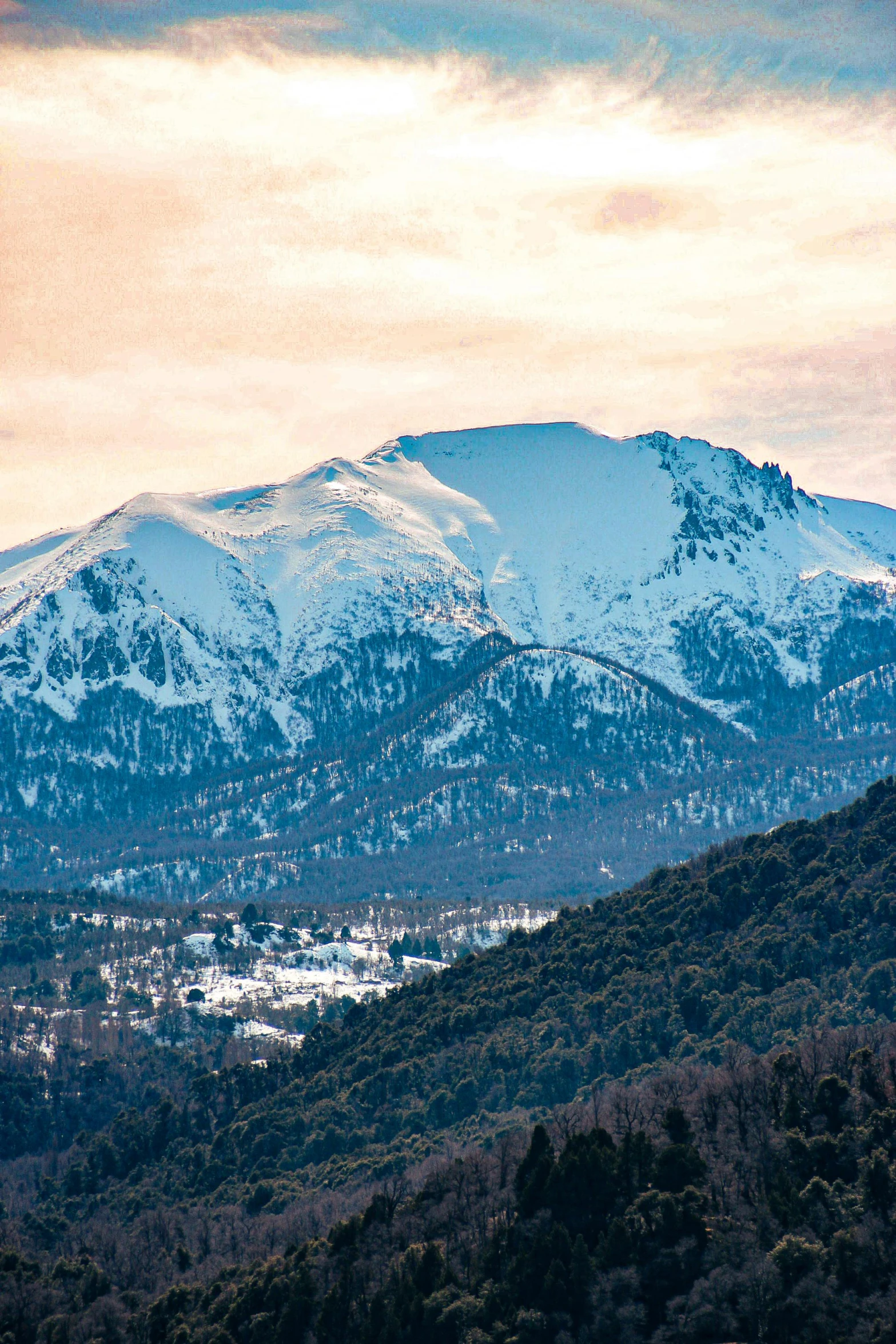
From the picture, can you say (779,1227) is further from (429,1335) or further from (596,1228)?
(429,1335)

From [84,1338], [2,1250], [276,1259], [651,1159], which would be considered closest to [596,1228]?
[651,1159]

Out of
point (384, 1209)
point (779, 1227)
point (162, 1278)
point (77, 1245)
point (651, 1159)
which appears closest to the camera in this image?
point (779, 1227)

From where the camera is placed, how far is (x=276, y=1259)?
15288 centimetres

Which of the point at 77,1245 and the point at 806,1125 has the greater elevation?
the point at 806,1125

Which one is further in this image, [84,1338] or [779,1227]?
[84,1338]

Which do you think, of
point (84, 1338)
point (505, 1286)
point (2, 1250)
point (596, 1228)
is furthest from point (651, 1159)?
point (2, 1250)

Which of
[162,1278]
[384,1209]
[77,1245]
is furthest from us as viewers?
[77,1245]

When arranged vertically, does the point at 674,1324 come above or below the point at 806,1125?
below

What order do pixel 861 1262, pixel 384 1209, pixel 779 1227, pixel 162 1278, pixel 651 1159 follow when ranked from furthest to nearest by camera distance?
pixel 162 1278 → pixel 384 1209 → pixel 651 1159 → pixel 779 1227 → pixel 861 1262

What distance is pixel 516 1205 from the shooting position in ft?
476

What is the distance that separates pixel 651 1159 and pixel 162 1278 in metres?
61.0

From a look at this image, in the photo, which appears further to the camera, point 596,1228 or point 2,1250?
point 2,1250

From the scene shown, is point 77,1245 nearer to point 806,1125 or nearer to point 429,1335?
point 429,1335

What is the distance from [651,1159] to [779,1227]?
54.5 feet
